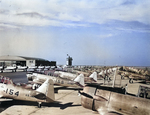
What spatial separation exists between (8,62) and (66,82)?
39.7 metres

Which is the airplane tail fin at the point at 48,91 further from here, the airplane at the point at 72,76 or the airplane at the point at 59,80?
the airplane at the point at 72,76

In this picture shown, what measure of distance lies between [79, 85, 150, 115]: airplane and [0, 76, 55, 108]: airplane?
2395mm

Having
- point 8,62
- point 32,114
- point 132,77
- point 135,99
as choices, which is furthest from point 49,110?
point 8,62

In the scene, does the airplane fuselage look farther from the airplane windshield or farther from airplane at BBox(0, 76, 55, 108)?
the airplane windshield

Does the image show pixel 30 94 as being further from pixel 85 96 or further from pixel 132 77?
pixel 132 77

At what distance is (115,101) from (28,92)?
4861 millimetres

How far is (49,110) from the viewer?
26.3ft

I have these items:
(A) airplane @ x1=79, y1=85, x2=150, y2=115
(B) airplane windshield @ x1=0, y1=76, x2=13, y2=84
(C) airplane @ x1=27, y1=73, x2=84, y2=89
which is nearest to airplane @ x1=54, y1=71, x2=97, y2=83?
(C) airplane @ x1=27, y1=73, x2=84, y2=89

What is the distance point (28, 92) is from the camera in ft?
27.5

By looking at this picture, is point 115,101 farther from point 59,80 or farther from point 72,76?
point 72,76

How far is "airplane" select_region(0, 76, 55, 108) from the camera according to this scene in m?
8.17

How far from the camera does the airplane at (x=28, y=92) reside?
817 centimetres

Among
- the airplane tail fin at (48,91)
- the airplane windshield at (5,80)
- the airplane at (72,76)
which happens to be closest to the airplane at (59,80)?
the airplane at (72,76)

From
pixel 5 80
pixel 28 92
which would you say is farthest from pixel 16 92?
pixel 5 80
